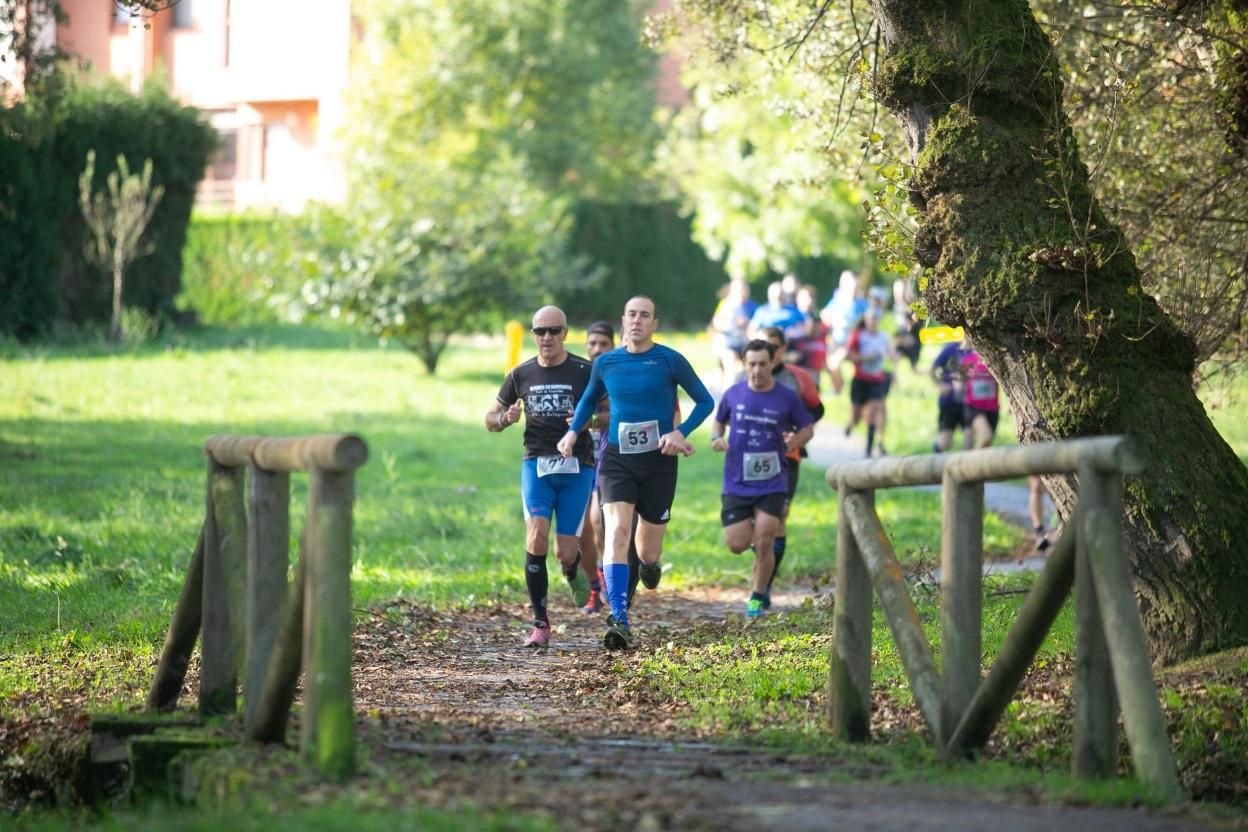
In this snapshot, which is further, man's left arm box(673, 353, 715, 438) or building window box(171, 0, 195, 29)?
building window box(171, 0, 195, 29)

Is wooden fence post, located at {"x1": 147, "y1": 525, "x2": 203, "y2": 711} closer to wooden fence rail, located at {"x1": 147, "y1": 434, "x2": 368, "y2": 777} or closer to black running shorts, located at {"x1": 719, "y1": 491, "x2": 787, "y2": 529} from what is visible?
wooden fence rail, located at {"x1": 147, "y1": 434, "x2": 368, "y2": 777}

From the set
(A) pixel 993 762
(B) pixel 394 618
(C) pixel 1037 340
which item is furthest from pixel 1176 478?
(B) pixel 394 618

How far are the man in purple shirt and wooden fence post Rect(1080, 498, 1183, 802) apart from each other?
18.8 feet

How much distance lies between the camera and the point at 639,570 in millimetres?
10406

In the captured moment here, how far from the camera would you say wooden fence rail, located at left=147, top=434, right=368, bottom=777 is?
5.21 m

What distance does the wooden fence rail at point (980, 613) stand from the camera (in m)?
5.11

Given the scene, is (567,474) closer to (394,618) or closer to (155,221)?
(394,618)

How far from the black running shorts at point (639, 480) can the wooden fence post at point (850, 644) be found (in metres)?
3.35

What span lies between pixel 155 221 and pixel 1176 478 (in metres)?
25.6

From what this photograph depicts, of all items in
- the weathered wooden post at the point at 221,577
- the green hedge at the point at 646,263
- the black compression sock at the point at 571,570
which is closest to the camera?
the weathered wooden post at the point at 221,577

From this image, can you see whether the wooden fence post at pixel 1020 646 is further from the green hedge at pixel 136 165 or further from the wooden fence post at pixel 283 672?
the green hedge at pixel 136 165

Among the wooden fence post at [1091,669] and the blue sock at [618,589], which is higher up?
the wooden fence post at [1091,669]

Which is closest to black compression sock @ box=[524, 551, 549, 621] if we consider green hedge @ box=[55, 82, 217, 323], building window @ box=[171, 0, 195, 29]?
green hedge @ box=[55, 82, 217, 323]

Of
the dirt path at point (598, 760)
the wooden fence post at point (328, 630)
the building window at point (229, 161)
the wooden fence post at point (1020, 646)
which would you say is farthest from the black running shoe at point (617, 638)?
the building window at point (229, 161)
